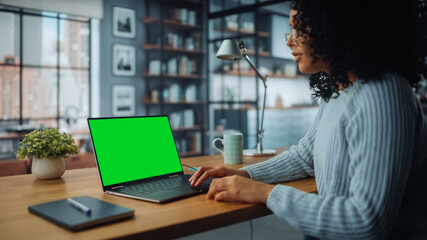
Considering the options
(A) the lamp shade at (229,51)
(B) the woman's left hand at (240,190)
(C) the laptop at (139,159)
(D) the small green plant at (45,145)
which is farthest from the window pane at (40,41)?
(B) the woman's left hand at (240,190)

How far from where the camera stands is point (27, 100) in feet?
15.4

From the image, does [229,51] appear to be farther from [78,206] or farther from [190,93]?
[190,93]

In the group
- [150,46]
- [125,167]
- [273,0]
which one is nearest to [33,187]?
[125,167]

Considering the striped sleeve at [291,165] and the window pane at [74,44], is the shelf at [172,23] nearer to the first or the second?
the window pane at [74,44]

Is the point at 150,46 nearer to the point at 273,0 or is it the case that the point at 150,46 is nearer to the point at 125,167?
the point at 273,0

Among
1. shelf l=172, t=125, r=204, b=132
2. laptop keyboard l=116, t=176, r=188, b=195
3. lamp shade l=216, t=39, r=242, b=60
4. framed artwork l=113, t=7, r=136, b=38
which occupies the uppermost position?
framed artwork l=113, t=7, r=136, b=38

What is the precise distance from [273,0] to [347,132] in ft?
12.7

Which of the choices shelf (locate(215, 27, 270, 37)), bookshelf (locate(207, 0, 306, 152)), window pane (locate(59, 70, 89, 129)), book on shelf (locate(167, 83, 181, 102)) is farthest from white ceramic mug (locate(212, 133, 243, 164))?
book on shelf (locate(167, 83, 181, 102))

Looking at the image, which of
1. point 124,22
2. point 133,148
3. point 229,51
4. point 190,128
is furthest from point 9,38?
point 133,148

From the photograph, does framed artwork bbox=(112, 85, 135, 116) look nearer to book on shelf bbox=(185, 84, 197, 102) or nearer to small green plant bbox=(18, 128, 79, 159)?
book on shelf bbox=(185, 84, 197, 102)

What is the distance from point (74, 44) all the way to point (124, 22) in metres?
0.81

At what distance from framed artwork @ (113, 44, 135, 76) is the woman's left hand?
465 centimetres

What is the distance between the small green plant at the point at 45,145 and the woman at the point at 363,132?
597 millimetres

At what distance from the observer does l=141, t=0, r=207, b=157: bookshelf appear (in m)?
5.56
